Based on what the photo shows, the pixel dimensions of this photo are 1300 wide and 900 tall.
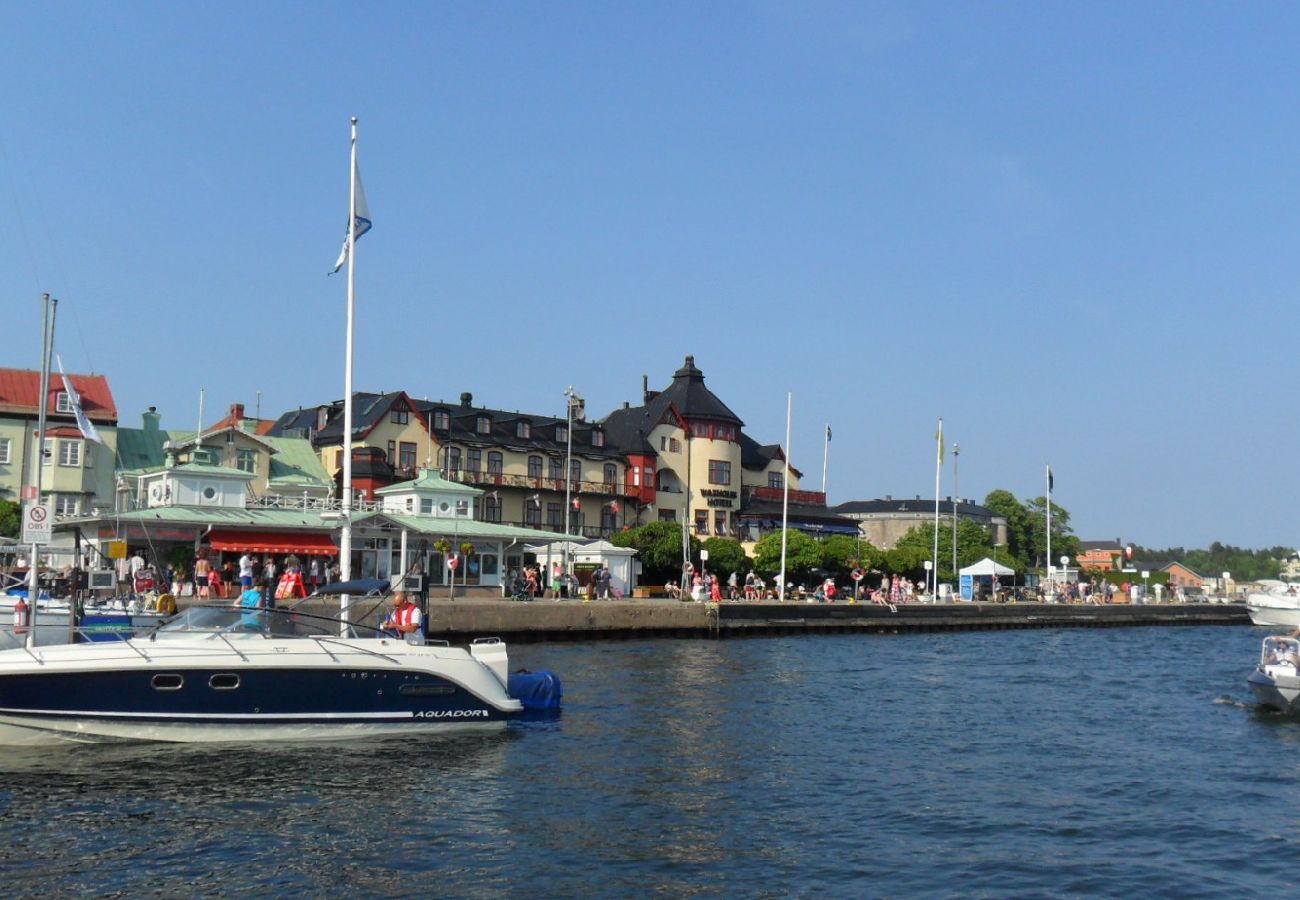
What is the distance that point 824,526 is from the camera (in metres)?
105

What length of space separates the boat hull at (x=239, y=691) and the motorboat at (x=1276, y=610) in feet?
245

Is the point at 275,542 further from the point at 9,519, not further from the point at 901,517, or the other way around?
the point at 901,517

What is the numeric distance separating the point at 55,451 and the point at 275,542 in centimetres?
2304

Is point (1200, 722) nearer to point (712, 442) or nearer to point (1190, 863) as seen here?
point (1190, 863)

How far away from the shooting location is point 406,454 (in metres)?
84.8

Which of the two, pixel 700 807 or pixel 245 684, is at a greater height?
pixel 245 684

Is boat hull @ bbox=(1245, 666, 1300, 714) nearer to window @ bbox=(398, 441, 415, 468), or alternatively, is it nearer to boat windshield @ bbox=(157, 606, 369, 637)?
boat windshield @ bbox=(157, 606, 369, 637)

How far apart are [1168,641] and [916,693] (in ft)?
119

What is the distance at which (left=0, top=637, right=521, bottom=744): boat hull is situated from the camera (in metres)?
21.7

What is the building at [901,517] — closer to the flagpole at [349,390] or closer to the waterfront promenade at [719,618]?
the waterfront promenade at [719,618]

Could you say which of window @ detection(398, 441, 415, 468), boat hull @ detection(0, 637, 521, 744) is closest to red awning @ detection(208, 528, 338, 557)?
window @ detection(398, 441, 415, 468)

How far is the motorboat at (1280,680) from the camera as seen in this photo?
30438 millimetres

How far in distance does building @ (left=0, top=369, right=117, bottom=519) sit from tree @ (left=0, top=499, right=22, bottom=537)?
217 cm

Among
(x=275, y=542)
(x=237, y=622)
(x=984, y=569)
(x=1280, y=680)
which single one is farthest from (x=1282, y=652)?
(x=984, y=569)
